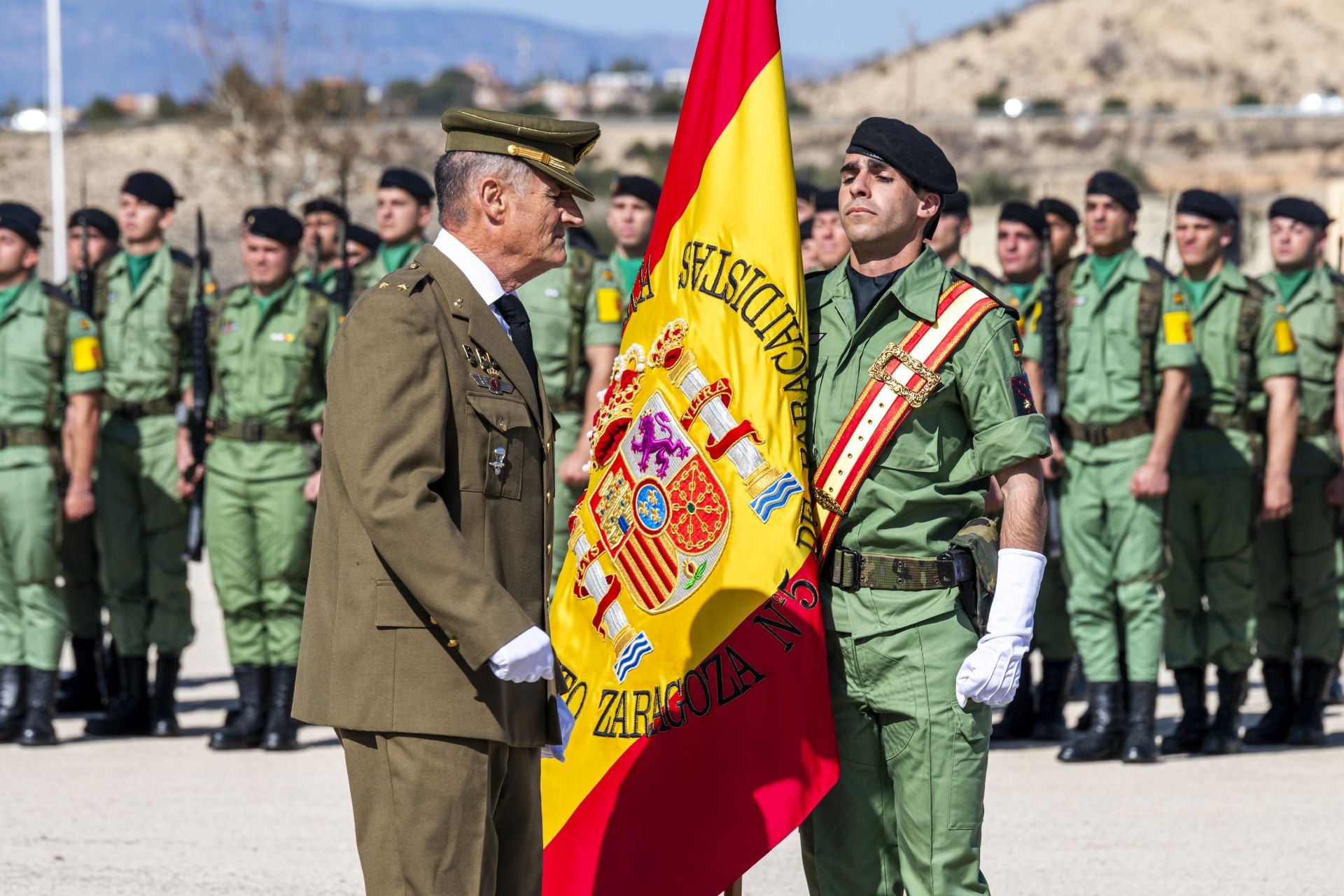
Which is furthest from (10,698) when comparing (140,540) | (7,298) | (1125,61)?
(1125,61)

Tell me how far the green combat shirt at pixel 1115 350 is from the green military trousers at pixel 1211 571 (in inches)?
21.2

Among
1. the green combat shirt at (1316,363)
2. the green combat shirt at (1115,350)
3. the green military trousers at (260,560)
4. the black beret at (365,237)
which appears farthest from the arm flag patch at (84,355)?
the green combat shirt at (1316,363)

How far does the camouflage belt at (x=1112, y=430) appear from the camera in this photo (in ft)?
27.6

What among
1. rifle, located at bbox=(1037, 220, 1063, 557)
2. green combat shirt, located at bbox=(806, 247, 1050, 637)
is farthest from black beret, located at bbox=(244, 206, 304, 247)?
green combat shirt, located at bbox=(806, 247, 1050, 637)

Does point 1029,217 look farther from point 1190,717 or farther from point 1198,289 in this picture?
point 1190,717

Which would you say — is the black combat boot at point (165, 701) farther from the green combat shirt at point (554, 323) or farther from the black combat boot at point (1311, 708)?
the black combat boot at point (1311, 708)

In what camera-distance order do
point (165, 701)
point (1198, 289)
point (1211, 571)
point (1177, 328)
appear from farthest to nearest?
point (165, 701), point (1198, 289), point (1211, 571), point (1177, 328)

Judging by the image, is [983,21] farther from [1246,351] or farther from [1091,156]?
[1246,351]

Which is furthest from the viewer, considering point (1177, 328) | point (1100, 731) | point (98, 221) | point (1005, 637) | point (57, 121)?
point (57, 121)

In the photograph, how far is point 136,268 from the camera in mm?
9188

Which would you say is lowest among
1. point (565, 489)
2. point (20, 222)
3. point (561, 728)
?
point (565, 489)

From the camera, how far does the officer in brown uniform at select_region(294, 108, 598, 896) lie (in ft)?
11.5

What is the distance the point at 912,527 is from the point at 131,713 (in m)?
5.88

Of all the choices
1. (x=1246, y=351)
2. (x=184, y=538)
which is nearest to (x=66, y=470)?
(x=184, y=538)
